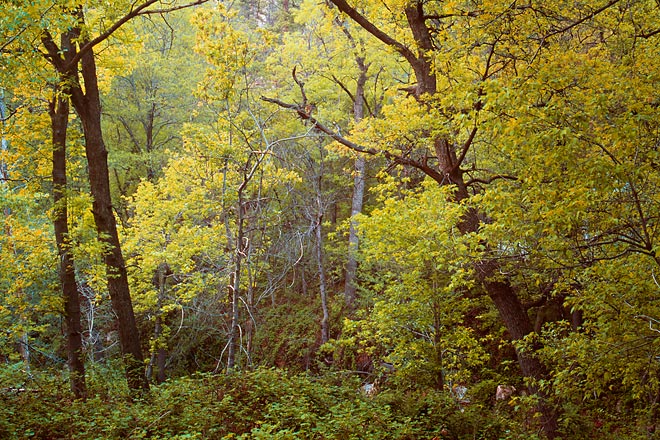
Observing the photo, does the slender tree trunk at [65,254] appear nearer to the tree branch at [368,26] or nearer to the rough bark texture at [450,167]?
the tree branch at [368,26]

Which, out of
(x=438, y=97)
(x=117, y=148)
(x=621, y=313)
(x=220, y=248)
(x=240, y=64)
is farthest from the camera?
(x=117, y=148)

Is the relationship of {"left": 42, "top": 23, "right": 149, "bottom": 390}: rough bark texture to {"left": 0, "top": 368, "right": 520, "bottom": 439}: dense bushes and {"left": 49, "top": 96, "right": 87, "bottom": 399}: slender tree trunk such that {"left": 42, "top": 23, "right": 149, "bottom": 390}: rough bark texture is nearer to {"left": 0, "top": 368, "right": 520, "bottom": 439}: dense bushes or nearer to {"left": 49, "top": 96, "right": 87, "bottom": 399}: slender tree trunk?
{"left": 49, "top": 96, "right": 87, "bottom": 399}: slender tree trunk

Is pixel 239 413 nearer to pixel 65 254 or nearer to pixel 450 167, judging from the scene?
pixel 65 254

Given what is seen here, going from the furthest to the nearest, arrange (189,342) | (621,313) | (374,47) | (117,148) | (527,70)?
(117,148) < (189,342) < (374,47) < (527,70) < (621,313)

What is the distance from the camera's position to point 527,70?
5109mm

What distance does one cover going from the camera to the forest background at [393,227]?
15.3 feet

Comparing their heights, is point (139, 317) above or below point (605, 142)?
below

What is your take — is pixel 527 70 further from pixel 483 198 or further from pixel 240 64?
pixel 240 64

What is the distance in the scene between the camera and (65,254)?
857cm

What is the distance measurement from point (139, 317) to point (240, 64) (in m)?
11.6

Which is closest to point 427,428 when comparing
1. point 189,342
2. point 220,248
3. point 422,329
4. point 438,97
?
point 422,329

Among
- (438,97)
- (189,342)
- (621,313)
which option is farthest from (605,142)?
(189,342)

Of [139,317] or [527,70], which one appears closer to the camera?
[527,70]

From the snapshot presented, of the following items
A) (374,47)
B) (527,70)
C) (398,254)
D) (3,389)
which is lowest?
(3,389)
